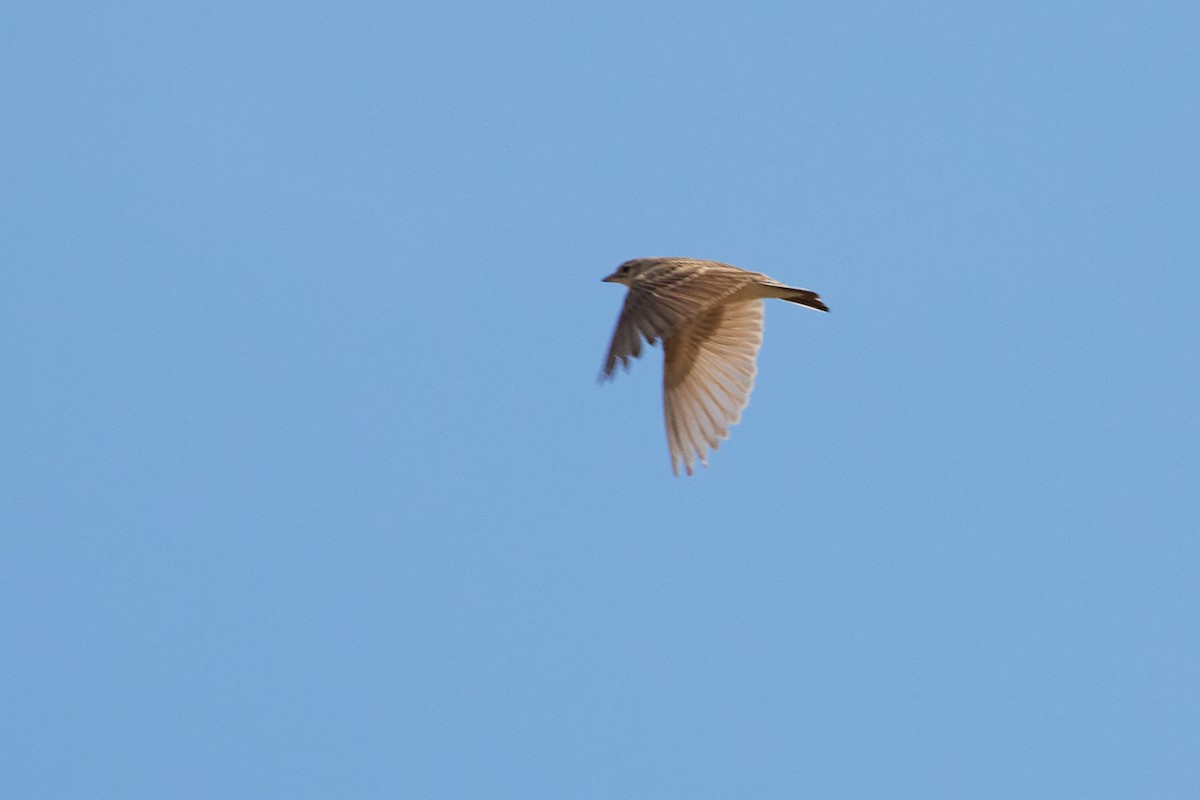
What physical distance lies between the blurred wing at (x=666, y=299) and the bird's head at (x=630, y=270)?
0.44 m

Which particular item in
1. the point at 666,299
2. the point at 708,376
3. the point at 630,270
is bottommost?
the point at 708,376

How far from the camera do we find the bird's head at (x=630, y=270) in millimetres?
15743

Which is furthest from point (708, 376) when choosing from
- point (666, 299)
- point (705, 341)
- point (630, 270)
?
point (666, 299)

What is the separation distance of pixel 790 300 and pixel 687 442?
1.76 metres

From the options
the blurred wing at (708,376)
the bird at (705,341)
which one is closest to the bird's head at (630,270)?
the bird at (705,341)

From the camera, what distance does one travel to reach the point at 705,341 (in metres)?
15.8

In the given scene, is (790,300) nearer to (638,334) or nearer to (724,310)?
(724,310)

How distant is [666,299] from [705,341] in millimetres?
2097

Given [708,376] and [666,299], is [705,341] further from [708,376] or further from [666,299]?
[666,299]

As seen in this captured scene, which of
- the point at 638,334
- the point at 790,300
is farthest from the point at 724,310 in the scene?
the point at 638,334

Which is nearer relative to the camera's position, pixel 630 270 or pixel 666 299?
pixel 666 299

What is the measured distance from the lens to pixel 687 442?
15188 mm

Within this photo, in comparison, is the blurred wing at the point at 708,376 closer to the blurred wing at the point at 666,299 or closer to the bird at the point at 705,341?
the bird at the point at 705,341

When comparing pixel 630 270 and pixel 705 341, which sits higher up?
pixel 630 270
